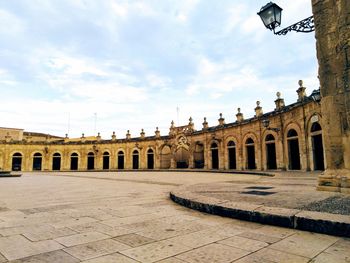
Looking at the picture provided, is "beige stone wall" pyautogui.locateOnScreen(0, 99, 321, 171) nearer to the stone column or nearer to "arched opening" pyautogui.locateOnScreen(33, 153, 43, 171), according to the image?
"arched opening" pyautogui.locateOnScreen(33, 153, 43, 171)

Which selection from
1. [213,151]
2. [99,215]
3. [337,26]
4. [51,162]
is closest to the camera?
[99,215]

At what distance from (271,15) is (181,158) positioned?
2964cm

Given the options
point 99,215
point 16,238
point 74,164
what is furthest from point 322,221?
point 74,164

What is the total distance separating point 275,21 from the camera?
632 centimetres

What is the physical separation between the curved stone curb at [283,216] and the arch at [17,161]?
43743 millimetres

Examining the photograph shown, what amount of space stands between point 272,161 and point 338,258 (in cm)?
2169

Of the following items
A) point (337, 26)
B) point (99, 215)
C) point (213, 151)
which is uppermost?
point (337, 26)

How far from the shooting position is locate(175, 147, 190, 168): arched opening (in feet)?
114

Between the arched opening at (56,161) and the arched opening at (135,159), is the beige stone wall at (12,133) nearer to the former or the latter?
the arched opening at (56,161)

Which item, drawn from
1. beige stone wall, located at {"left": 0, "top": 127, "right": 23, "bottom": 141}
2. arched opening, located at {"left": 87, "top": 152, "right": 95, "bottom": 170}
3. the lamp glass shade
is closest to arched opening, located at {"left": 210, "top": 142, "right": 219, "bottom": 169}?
arched opening, located at {"left": 87, "top": 152, "right": 95, "bottom": 170}

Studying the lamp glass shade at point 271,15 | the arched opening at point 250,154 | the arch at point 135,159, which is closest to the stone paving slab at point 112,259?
the lamp glass shade at point 271,15

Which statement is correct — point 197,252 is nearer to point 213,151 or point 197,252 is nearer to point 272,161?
point 272,161

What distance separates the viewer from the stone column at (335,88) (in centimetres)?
585

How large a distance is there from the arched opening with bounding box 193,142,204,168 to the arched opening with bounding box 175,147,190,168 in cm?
186
